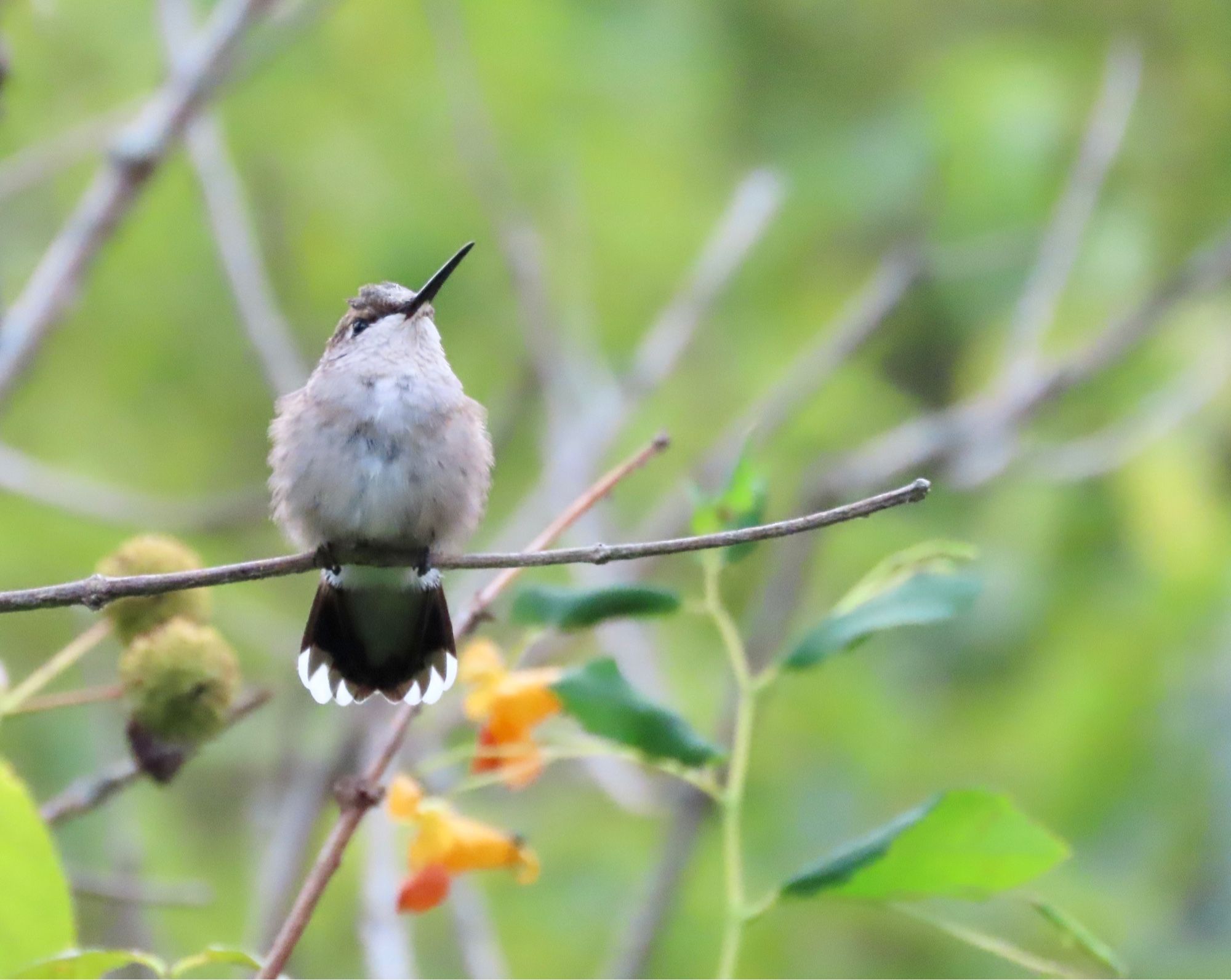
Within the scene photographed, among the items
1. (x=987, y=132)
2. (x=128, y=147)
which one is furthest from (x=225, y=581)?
(x=987, y=132)

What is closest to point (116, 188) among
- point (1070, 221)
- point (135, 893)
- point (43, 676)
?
point (135, 893)

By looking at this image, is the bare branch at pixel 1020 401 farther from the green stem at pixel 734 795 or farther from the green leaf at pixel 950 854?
→ the green leaf at pixel 950 854

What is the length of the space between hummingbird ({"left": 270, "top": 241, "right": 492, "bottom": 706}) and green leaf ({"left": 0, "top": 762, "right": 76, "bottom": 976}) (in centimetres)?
133

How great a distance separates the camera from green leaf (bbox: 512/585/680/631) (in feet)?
7.65

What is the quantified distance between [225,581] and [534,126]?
4570 millimetres

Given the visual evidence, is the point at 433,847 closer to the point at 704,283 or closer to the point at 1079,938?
the point at 1079,938

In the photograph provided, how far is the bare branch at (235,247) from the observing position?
488cm

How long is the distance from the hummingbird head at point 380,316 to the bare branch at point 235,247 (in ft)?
3.14

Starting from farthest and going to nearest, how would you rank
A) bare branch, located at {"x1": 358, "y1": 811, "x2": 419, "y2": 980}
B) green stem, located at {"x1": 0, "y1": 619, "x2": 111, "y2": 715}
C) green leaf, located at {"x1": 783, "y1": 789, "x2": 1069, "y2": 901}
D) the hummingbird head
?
the hummingbird head → bare branch, located at {"x1": 358, "y1": 811, "x2": 419, "y2": 980} → green stem, located at {"x1": 0, "y1": 619, "x2": 111, "y2": 715} → green leaf, located at {"x1": 783, "y1": 789, "x2": 1069, "y2": 901}

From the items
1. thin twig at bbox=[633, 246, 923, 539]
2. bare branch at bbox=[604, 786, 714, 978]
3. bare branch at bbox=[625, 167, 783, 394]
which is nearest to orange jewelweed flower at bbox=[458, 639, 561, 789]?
bare branch at bbox=[604, 786, 714, 978]

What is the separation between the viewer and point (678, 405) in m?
6.67

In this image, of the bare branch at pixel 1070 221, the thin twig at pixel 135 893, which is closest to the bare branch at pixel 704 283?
the bare branch at pixel 1070 221

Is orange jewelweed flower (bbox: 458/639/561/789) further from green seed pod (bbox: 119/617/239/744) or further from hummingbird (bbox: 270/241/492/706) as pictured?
hummingbird (bbox: 270/241/492/706)

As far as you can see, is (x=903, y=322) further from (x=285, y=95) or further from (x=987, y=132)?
(x=285, y=95)
